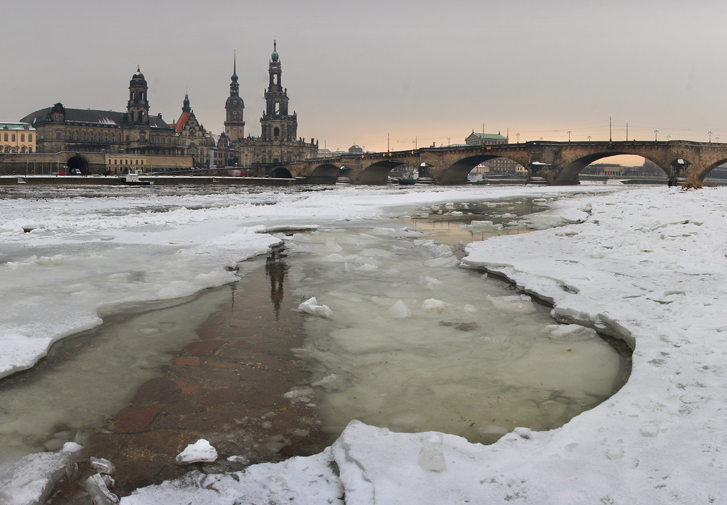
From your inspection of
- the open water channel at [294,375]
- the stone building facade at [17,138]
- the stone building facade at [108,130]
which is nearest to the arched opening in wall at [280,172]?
the stone building facade at [108,130]

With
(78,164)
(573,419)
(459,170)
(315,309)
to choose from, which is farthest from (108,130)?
(573,419)

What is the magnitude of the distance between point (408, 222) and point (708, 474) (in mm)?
14600

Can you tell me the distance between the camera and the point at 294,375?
13.6 ft

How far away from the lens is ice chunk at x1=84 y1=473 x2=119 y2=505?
2.53 metres

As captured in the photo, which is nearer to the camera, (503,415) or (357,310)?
(503,415)

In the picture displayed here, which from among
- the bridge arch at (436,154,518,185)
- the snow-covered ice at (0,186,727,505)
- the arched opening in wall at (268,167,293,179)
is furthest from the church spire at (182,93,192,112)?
the snow-covered ice at (0,186,727,505)

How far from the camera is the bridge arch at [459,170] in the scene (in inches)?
2761

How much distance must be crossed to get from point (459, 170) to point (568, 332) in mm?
71164

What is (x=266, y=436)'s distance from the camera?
3225 millimetres

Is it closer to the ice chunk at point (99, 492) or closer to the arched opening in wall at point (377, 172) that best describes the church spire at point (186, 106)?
A: the arched opening in wall at point (377, 172)

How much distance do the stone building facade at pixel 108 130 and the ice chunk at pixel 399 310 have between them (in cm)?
12325

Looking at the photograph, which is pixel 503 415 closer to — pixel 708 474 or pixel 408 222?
pixel 708 474

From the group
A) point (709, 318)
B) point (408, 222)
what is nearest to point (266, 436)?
point (709, 318)

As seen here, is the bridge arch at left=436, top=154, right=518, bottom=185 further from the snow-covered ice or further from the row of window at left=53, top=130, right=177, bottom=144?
the row of window at left=53, top=130, right=177, bottom=144
